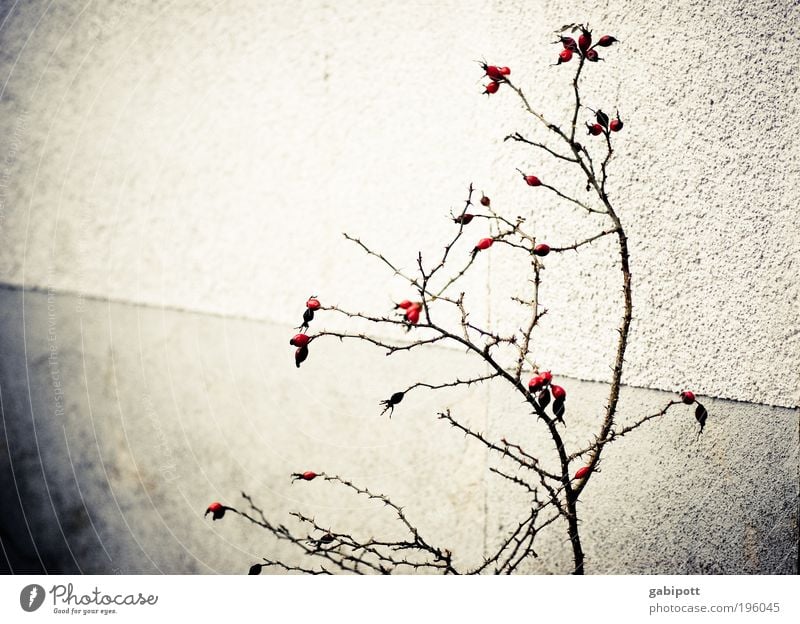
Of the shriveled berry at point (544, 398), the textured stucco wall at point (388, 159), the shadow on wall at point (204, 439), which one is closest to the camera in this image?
the shriveled berry at point (544, 398)

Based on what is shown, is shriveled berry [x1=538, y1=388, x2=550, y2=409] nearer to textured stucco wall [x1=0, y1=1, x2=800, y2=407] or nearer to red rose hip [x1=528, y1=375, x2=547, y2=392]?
red rose hip [x1=528, y1=375, x2=547, y2=392]

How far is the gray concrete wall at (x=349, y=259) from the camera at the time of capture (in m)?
1.04

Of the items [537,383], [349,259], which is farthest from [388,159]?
[537,383]

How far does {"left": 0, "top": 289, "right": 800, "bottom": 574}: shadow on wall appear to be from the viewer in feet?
3.77

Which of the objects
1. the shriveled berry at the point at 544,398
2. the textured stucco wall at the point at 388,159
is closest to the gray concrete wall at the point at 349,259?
the textured stucco wall at the point at 388,159

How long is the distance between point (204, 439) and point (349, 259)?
44cm

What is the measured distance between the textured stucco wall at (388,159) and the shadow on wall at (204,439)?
9 cm

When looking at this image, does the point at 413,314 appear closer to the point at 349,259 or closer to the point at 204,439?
the point at 349,259

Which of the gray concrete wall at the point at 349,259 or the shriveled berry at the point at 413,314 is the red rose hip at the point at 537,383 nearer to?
the shriveled berry at the point at 413,314

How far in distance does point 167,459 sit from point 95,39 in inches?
30.6

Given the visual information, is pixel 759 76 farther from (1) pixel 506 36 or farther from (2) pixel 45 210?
(2) pixel 45 210

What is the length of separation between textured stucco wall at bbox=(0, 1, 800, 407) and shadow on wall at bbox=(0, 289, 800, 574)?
89 mm

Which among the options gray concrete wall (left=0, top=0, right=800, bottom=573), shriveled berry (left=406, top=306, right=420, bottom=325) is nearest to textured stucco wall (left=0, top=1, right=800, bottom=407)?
gray concrete wall (left=0, top=0, right=800, bottom=573)
